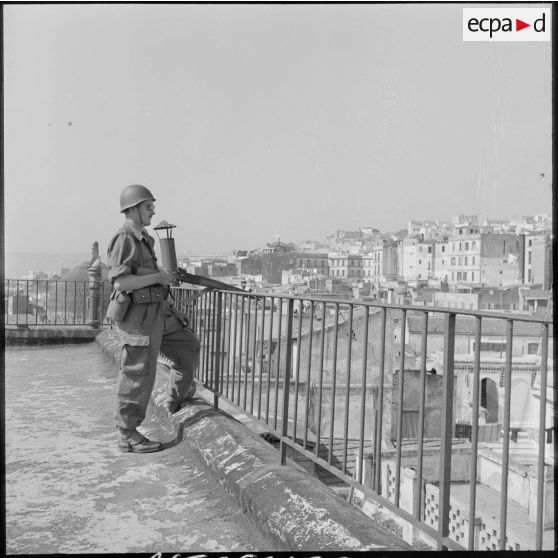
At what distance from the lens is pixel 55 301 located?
1204 cm

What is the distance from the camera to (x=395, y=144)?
8538 cm

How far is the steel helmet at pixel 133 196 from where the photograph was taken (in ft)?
13.2

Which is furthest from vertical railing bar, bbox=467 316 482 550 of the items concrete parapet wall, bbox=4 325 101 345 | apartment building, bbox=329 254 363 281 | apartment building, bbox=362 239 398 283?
apartment building, bbox=362 239 398 283

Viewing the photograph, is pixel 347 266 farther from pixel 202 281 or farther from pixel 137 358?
pixel 137 358

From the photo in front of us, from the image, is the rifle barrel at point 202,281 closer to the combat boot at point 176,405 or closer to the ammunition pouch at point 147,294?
the ammunition pouch at point 147,294

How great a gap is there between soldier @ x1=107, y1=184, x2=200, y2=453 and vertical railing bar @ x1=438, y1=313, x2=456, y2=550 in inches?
85.7

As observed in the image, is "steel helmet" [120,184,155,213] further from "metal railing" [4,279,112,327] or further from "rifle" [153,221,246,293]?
"metal railing" [4,279,112,327]

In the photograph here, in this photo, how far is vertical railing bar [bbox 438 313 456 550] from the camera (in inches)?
88.2

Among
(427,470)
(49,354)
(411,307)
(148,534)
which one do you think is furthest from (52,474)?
(427,470)

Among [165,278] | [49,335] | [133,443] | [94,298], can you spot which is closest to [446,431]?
[165,278]

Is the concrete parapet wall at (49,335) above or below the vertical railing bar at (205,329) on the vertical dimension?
below

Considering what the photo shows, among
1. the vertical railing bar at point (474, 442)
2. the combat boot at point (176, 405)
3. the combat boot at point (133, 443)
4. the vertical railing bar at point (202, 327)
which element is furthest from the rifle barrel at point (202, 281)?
the vertical railing bar at point (474, 442)

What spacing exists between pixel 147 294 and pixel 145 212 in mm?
558

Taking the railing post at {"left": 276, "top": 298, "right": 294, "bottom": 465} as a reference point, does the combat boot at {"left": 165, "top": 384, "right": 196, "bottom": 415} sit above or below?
below
